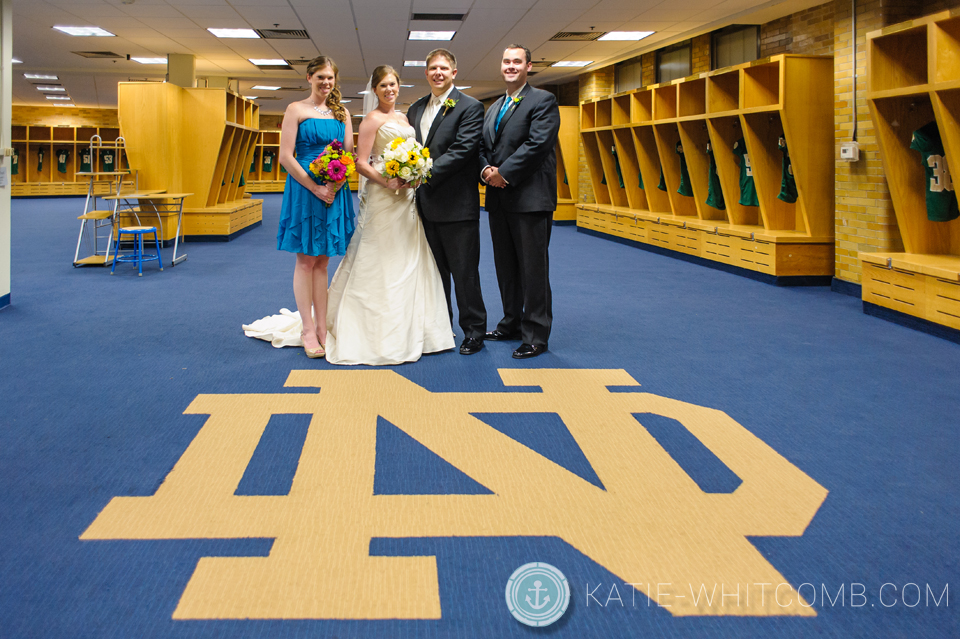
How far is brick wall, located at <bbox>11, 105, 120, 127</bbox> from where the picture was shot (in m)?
21.5

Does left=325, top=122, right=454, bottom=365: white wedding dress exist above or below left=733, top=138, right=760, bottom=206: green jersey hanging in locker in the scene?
below

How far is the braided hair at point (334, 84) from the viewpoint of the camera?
355 cm

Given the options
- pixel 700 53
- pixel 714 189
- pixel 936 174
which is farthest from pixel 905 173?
pixel 700 53

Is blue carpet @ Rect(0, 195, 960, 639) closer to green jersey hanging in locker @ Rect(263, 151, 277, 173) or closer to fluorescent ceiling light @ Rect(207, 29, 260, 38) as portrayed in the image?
fluorescent ceiling light @ Rect(207, 29, 260, 38)

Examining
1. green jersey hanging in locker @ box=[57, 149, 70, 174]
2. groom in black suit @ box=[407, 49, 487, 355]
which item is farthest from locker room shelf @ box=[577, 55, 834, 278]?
green jersey hanging in locker @ box=[57, 149, 70, 174]

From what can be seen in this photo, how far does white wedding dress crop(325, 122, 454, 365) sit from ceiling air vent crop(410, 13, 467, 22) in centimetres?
610

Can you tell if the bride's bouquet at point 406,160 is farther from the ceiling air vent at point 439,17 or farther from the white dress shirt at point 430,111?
the ceiling air vent at point 439,17

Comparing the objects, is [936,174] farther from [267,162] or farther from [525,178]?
[267,162]

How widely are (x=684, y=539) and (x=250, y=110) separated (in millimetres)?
10798

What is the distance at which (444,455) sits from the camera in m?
2.45

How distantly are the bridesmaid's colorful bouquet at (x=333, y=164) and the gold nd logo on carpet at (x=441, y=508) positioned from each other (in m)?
1.17

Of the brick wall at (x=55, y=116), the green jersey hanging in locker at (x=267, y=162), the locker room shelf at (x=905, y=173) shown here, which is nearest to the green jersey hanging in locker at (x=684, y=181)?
the locker room shelf at (x=905, y=173)

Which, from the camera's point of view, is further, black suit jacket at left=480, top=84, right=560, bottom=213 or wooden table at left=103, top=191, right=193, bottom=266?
wooden table at left=103, top=191, right=193, bottom=266

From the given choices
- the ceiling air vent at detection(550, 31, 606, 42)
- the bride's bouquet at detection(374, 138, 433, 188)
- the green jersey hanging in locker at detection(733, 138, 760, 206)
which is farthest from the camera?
the ceiling air vent at detection(550, 31, 606, 42)
